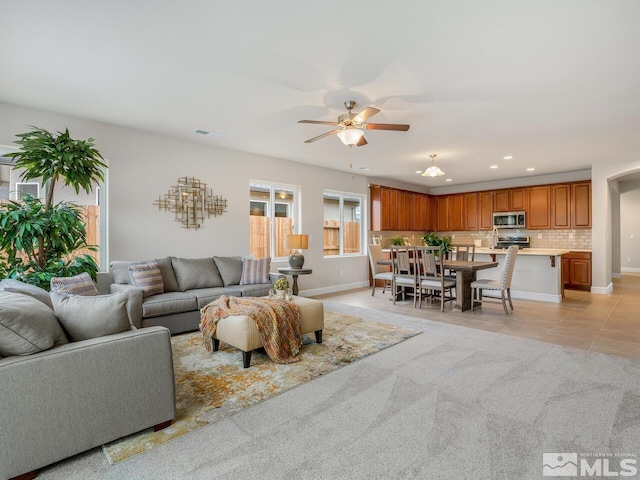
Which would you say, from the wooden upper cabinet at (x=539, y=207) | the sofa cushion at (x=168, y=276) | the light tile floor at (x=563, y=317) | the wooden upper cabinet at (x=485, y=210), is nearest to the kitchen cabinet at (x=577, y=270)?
the light tile floor at (x=563, y=317)

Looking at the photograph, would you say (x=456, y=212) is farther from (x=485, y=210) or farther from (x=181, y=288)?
(x=181, y=288)

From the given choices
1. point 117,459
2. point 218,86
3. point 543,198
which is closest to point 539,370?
point 117,459

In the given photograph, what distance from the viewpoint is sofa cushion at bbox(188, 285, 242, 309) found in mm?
4105

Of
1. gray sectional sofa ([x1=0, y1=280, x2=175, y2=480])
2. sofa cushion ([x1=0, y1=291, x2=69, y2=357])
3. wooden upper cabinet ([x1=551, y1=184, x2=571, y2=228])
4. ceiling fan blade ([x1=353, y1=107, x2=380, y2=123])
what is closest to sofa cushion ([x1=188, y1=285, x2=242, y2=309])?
gray sectional sofa ([x1=0, y1=280, x2=175, y2=480])

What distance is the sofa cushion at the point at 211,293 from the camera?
13.5 ft

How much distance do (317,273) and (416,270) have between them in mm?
2147

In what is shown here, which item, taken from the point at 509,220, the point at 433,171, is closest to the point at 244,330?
the point at 433,171

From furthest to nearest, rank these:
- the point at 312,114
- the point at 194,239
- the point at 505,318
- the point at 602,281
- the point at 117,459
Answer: the point at 602,281
the point at 194,239
the point at 505,318
the point at 312,114
the point at 117,459

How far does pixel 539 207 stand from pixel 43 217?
29.8ft

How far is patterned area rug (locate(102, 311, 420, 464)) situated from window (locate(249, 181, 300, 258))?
95.7 inches

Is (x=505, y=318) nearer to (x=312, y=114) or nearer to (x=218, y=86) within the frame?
(x=312, y=114)

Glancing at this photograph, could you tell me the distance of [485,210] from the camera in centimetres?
885

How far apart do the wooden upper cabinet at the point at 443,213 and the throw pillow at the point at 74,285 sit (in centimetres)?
879

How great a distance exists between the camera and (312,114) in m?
3.99
